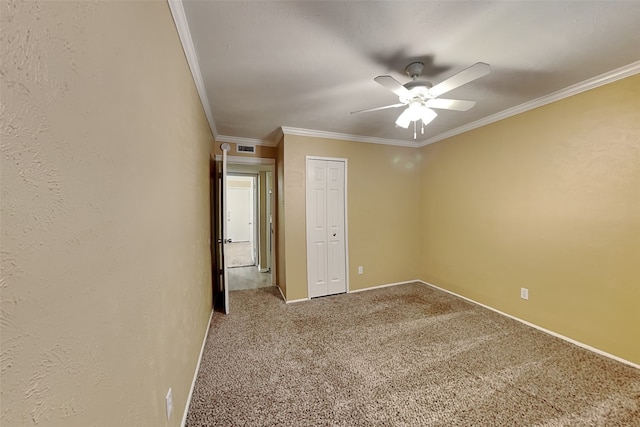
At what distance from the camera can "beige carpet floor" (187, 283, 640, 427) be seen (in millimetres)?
1537

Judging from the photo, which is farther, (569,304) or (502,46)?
(569,304)

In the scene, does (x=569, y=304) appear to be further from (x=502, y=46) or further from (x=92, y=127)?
(x=92, y=127)

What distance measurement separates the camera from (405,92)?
1.88 metres

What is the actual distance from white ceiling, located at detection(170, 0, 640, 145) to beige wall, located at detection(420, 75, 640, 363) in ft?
1.11

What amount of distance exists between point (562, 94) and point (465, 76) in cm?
157

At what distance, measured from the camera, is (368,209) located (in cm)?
380

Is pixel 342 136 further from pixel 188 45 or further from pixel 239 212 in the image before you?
pixel 239 212

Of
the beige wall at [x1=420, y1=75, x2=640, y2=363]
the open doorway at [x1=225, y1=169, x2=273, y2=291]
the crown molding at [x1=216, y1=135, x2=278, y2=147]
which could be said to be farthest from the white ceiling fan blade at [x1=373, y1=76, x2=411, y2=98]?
the open doorway at [x1=225, y1=169, x2=273, y2=291]

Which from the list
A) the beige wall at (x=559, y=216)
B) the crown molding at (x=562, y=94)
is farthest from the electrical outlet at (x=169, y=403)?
the crown molding at (x=562, y=94)

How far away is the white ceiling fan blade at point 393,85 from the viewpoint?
1658 millimetres

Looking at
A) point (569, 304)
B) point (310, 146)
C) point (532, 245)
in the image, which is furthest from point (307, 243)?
point (569, 304)

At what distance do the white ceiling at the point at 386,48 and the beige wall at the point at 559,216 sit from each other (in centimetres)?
34

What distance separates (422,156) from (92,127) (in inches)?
166

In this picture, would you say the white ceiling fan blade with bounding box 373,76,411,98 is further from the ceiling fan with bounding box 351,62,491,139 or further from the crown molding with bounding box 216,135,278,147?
the crown molding with bounding box 216,135,278,147
